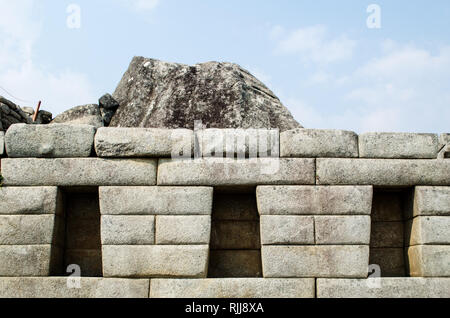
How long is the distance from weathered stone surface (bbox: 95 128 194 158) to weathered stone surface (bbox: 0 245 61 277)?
146cm

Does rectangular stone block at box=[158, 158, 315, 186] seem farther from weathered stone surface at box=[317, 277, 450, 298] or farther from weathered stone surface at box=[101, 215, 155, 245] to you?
weathered stone surface at box=[317, 277, 450, 298]

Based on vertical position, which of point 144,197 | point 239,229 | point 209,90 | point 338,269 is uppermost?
point 209,90

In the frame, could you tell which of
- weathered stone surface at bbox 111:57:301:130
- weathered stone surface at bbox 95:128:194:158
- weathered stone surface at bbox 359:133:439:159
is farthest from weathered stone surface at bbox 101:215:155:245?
weathered stone surface at bbox 359:133:439:159

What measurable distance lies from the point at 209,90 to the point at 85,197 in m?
2.62

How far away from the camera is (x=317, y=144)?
6.41m

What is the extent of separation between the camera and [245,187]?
638 centimetres

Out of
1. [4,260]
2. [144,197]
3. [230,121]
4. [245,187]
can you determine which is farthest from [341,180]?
[4,260]

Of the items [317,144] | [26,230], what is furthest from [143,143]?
[317,144]

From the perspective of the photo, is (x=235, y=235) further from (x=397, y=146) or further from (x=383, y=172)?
(x=397, y=146)

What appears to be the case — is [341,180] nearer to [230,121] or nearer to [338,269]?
[338,269]

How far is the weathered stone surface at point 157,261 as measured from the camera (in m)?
6.05

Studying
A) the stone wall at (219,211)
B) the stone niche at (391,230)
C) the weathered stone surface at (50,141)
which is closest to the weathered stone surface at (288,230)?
the stone wall at (219,211)

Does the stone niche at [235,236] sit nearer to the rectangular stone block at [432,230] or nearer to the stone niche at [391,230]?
the stone niche at [391,230]

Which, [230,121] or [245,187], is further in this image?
[230,121]
